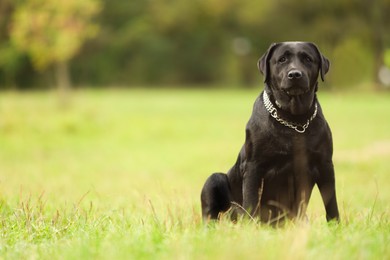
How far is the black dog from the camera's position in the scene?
175 inches

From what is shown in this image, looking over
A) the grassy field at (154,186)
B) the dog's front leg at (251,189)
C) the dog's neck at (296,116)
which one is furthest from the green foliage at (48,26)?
the dog's front leg at (251,189)

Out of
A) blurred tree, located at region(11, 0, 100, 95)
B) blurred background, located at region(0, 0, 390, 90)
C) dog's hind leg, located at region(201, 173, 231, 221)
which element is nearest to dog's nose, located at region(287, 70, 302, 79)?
dog's hind leg, located at region(201, 173, 231, 221)

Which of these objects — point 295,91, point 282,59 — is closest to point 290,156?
point 295,91

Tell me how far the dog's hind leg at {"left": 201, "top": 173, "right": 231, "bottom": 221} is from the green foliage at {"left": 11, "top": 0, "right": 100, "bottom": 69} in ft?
63.6

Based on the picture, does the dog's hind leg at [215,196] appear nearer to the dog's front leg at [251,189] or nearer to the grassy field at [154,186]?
the grassy field at [154,186]

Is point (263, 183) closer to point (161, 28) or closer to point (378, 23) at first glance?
point (378, 23)

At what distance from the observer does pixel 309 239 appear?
351cm

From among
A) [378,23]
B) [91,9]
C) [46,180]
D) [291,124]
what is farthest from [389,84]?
[291,124]

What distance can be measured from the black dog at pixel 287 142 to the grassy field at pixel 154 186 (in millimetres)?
276

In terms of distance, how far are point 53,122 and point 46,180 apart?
866 centimetres

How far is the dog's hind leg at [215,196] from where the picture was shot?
16.5 feet

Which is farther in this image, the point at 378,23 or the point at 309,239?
the point at 378,23

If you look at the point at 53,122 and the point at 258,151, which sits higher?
the point at 258,151

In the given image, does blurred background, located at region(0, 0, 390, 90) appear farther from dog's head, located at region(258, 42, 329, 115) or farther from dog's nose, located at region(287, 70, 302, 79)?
dog's nose, located at region(287, 70, 302, 79)
